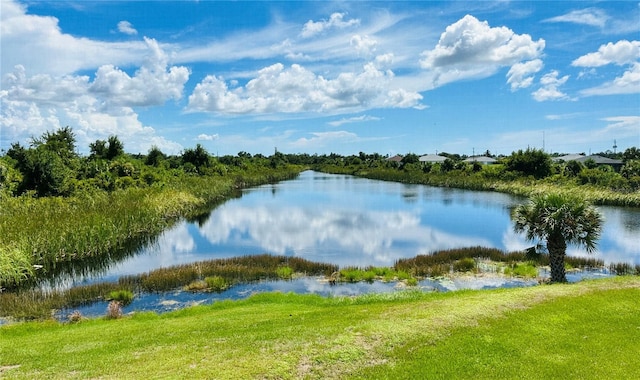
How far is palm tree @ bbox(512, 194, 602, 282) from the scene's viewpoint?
13.8m

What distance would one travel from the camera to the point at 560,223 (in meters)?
13.9

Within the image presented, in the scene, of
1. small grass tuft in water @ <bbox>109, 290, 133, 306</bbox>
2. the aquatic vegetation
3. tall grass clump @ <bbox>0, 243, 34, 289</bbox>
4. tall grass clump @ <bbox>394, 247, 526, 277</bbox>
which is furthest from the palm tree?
tall grass clump @ <bbox>0, 243, 34, 289</bbox>

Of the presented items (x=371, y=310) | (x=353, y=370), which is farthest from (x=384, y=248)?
(x=353, y=370)

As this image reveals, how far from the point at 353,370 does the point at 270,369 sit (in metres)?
1.39

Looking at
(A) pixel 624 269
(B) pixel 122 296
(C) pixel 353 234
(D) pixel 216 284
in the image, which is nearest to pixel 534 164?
(C) pixel 353 234

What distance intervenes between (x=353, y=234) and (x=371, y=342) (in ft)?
70.6

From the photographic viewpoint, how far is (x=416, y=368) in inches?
273

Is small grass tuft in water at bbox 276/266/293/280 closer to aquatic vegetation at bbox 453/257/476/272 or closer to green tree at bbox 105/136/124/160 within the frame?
aquatic vegetation at bbox 453/257/476/272

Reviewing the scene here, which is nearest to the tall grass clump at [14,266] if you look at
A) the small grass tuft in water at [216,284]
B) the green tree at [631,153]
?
the small grass tuft in water at [216,284]

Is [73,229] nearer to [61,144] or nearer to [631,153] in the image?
[61,144]

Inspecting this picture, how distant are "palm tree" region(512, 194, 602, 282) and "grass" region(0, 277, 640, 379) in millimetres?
3351

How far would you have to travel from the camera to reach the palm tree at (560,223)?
45.1ft

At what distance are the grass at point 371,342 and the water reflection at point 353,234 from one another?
1096 centimetres

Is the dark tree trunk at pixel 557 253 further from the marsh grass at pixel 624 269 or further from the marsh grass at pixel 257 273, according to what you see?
the marsh grass at pixel 624 269
